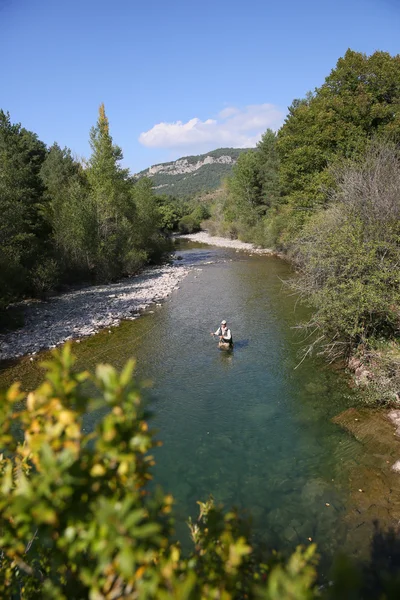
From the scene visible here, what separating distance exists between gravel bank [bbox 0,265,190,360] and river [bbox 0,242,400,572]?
4.65ft

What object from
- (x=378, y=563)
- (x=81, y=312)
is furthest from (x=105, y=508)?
(x=81, y=312)

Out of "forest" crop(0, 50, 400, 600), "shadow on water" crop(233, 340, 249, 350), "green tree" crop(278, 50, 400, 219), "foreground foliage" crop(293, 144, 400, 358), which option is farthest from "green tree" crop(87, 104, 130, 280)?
"foreground foliage" crop(293, 144, 400, 358)

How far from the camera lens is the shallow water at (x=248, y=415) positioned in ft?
28.2

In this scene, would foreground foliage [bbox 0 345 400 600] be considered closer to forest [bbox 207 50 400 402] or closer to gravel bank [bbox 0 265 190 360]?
forest [bbox 207 50 400 402]

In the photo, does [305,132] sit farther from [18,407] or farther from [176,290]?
[18,407]

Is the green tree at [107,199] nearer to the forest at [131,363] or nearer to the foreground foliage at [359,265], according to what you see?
the forest at [131,363]

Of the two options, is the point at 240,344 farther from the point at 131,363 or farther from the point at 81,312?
the point at 131,363

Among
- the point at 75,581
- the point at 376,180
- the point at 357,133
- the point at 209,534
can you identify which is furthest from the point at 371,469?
the point at 357,133

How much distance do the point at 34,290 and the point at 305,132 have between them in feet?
82.6

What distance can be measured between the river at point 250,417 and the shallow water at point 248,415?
32 mm

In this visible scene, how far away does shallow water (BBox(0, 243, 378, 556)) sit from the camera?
8594mm

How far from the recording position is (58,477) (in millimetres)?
2449

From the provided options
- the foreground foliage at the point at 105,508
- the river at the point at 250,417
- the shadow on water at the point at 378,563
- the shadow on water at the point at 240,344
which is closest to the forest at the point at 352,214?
the river at the point at 250,417

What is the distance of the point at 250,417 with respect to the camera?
12.2 metres
